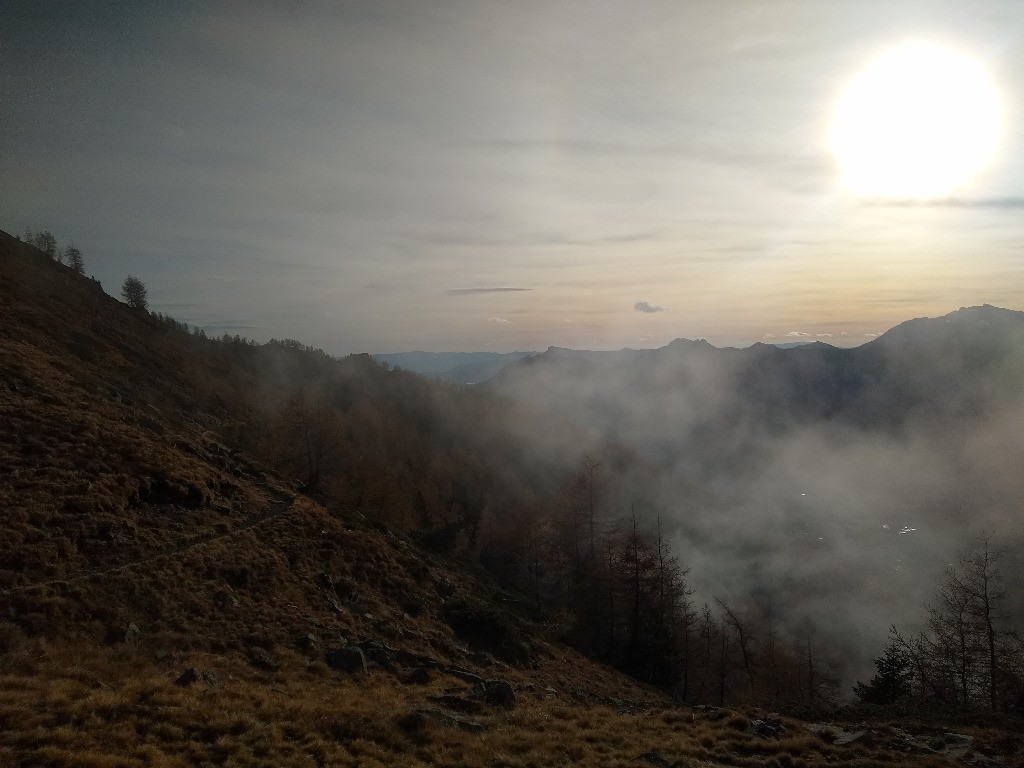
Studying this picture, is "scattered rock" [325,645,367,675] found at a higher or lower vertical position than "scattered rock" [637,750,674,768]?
higher

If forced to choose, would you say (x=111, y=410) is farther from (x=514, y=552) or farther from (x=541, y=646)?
(x=514, y=552)

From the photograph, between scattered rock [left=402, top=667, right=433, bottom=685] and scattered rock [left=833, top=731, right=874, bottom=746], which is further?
scattered rock [left=402, top=667, right=433, bottom=685]

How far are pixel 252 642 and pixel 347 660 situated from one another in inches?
163

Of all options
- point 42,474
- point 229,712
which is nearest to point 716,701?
point 229,712

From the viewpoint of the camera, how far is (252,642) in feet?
68.8

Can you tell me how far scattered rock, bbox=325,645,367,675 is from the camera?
68.5 ft

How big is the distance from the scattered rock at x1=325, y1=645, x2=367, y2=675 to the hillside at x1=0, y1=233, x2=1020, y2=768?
0.09 meters

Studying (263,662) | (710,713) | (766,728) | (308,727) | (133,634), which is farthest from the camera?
(710,713)

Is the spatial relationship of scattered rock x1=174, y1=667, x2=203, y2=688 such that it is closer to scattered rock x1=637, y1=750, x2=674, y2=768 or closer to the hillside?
the hillside

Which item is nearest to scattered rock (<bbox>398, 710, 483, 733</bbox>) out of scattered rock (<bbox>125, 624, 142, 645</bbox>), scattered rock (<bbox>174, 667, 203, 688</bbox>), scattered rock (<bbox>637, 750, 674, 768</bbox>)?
scattered rock (<bbox>637, 750, 674, 768</bbox>)

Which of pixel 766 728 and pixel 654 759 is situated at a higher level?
pixel 654 759

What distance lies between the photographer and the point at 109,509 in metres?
24.7

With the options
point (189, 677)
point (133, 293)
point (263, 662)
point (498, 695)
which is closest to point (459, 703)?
point (498, 695)

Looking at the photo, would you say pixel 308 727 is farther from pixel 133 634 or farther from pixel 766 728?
pixel 766 728
